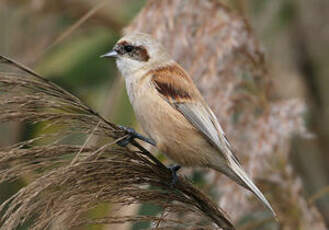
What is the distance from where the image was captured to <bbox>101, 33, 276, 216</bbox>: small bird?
2932mm

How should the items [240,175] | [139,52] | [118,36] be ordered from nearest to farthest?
[240,175], [139,52], [118,36]

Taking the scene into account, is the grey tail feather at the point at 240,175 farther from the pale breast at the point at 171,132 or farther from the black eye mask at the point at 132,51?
the black eye mask at the point at 132,51

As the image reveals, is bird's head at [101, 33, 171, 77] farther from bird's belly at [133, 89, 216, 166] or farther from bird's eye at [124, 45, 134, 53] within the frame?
bird's belly at [133, 89, 216, 166]

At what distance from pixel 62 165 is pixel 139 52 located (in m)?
1.25

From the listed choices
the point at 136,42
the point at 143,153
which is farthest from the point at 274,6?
the point at 143,153

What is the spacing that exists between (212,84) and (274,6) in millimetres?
1906

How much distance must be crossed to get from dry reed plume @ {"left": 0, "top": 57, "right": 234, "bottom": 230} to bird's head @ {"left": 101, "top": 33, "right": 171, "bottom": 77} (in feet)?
3.40

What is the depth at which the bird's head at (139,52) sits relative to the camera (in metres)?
3.25

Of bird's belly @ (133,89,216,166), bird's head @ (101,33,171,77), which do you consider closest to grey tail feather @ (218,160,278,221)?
bird's belly @ (133,89,216,166)

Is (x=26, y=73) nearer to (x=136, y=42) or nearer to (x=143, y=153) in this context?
(x=143, y=153)

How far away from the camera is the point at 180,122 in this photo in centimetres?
299

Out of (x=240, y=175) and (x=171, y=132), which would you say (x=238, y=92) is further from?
(x=240, y=175)

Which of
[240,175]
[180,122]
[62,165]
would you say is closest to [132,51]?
[180,122]

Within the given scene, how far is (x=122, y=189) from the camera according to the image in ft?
7.38
